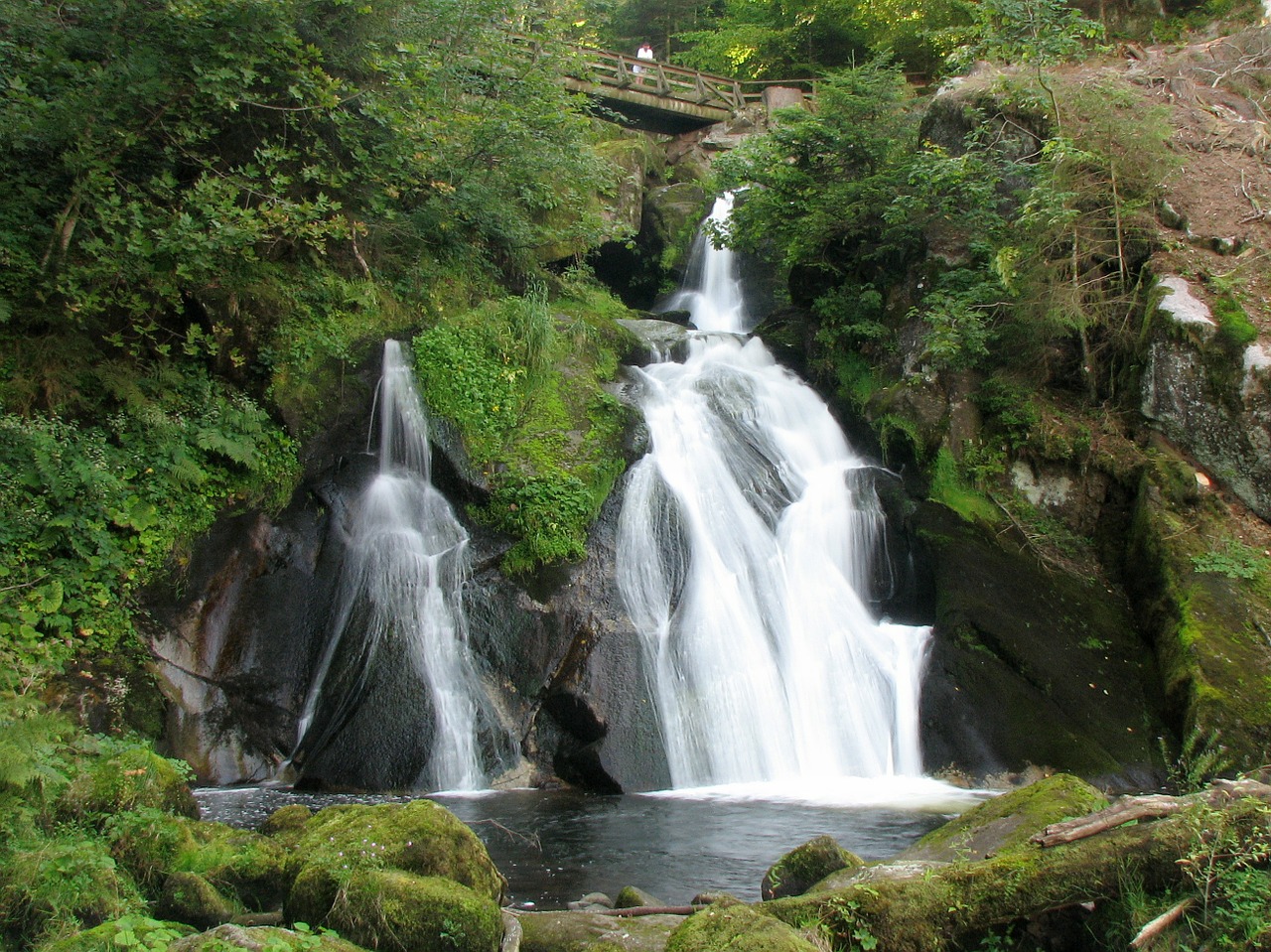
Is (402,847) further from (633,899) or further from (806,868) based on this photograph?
(806,868)

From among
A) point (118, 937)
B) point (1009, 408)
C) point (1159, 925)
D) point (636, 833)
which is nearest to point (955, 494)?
point (1009, 408)

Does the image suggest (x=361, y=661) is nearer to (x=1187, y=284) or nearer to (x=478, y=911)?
(x=478, y=911)

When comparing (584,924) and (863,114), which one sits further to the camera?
(863,114)

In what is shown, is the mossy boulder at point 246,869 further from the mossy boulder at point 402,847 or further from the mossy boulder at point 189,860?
the mossy boulder at point 402,847

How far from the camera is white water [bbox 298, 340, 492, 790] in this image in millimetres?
8250

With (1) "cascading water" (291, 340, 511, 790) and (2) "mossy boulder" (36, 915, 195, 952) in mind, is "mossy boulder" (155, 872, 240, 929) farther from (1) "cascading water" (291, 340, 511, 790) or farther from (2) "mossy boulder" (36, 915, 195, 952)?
(1) "cascading water" (291, 340, 511, 790)

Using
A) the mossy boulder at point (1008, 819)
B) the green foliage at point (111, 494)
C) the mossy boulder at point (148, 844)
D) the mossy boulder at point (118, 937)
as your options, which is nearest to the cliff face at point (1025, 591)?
the green foliage at point (111, 494)

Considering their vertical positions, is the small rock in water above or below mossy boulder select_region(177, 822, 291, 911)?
below

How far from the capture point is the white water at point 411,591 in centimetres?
825

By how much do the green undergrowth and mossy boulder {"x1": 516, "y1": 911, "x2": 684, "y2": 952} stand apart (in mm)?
5251

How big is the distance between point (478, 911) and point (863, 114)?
13.8m

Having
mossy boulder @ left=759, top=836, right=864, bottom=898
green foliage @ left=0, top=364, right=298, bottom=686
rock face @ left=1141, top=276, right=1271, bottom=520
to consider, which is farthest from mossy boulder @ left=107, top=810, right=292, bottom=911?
rock face @ left=1141, top=276, right=1271, bottom=520

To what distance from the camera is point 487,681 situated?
28.1 feet

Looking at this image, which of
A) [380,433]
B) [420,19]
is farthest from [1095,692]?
[420,19]
